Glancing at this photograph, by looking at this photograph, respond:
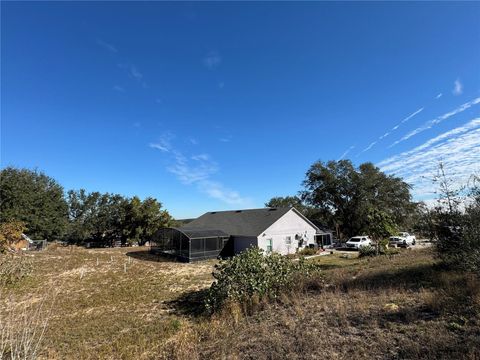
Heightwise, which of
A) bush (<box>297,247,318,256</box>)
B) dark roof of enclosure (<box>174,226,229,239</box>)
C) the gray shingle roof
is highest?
the gray shingle roof

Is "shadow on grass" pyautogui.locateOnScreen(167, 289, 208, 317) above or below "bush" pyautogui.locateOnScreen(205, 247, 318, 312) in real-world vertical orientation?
below

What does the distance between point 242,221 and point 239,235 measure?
368 centimetres

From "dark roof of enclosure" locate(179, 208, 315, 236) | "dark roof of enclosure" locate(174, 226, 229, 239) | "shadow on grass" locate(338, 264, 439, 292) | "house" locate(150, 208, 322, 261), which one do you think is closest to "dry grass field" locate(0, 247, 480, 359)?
"shadow on grass" locate(338, 264, 439, 292)

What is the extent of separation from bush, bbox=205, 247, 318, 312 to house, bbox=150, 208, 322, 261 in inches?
563

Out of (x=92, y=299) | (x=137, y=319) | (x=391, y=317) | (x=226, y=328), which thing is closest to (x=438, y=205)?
(x=391, y=317)

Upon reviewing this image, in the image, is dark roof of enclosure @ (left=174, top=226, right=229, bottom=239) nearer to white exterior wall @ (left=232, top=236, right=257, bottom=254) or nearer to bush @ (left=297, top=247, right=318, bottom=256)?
white exterior wall @ (left=232, top=236, right=257, bottom=254)

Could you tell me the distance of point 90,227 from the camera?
183 ft

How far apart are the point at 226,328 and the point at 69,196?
60158 millimetres

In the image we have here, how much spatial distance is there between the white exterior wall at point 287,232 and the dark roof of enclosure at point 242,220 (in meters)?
0.56

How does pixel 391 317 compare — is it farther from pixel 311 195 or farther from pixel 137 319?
pixel 311 195

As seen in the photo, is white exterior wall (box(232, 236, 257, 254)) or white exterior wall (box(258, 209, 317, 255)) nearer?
white exterior wall (box(232, 236, 257, 254))

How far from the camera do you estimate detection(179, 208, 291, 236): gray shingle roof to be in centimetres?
3059

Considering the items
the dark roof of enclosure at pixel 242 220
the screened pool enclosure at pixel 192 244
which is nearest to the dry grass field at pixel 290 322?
the screened pool enclosure at pixel 192 244

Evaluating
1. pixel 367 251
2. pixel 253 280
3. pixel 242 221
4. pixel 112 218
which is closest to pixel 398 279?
pixel 253 280
